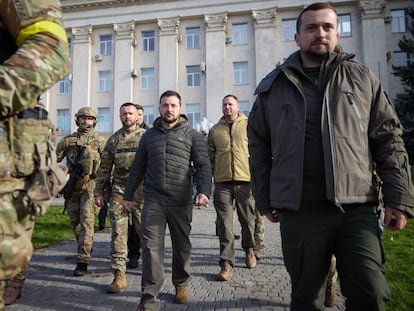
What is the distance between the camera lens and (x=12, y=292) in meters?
4.50

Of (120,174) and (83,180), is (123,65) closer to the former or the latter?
(83,180)

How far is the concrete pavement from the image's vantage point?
4332 millimetres

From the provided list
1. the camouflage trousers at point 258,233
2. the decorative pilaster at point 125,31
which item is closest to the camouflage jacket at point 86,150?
the camouflage trousers at point 258,233

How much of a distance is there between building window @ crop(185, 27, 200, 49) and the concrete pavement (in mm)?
29756

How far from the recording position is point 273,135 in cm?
283

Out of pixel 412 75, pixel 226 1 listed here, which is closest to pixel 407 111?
pixel 412 75

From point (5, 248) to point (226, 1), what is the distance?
3544 cm

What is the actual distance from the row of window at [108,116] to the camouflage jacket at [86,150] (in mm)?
26520

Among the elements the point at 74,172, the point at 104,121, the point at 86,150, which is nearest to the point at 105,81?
the point at 104,121

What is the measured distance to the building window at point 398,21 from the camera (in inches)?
1256

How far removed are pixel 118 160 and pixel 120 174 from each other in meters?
0.21

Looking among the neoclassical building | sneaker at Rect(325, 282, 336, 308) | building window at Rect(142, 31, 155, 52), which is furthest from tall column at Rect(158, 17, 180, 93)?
sneaker at Rect(325, 282, 336, 308)

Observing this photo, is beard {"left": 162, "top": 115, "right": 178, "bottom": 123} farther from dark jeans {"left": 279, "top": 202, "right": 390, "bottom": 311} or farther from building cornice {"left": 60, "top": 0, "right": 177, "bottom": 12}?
building cornice {"left": 60, "top": 0, "right": 177, "bottom": 12}

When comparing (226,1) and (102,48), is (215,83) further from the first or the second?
(102,48)
